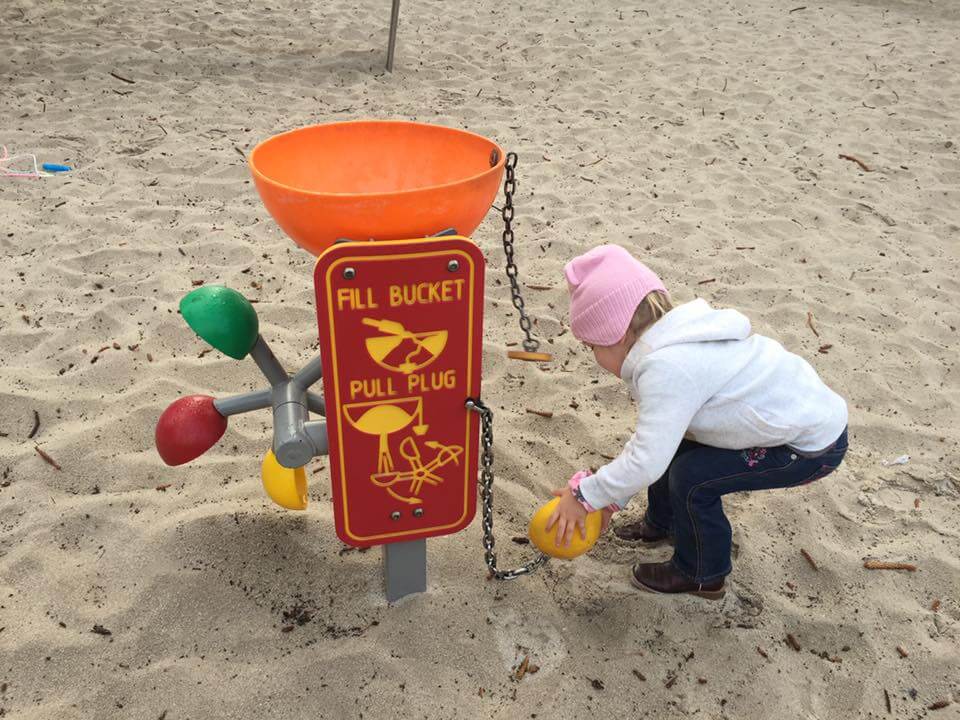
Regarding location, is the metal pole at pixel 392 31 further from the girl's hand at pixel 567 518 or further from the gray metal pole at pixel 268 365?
the girl's hand at pixel 567 518

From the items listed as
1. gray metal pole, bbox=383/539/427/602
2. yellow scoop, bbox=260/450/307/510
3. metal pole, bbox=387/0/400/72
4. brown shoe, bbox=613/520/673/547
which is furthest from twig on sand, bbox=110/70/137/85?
brown shoe, bbox=613/520/673/547

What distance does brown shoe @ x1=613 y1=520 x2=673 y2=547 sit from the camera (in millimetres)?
2115

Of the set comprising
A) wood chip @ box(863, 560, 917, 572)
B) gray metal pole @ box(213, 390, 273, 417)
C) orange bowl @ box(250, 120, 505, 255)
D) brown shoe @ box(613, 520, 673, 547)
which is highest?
orange bowl @ box(250, 120, 505, 255)

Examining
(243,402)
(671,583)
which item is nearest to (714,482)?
(671,583)

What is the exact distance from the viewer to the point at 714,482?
1.73 metres

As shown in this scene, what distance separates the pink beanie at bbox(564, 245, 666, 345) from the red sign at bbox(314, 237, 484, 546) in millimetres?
243

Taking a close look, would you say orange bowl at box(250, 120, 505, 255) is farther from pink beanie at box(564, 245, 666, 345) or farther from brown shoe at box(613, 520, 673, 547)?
brown shoe at box(613, 520, 673, 547)

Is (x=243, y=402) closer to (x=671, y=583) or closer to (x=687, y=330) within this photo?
(x=687, y=330)

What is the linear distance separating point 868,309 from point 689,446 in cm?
167

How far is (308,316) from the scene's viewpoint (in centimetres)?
288

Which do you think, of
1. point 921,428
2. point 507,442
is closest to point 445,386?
point 507,442

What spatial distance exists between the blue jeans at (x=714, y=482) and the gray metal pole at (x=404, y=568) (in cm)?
60

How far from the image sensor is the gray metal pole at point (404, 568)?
177 centimetres

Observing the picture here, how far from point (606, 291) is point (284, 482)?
0.82 metres
